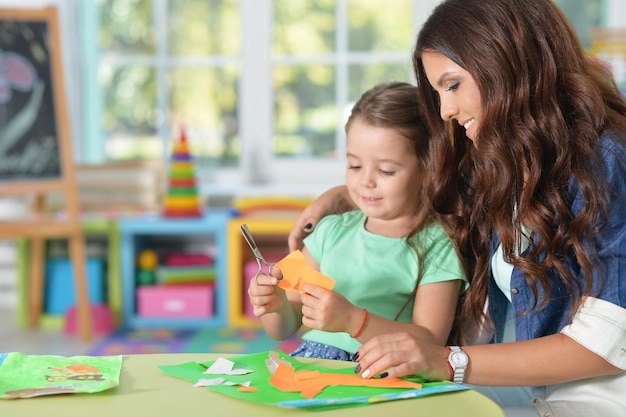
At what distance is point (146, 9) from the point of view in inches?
166

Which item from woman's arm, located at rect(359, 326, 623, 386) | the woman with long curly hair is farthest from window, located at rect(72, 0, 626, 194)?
woman's arm, located at rect(359, 326, 623, 386)

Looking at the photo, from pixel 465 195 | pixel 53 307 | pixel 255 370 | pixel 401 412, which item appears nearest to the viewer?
pixel 401 412

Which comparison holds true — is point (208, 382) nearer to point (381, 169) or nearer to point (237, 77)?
point (381, 169)

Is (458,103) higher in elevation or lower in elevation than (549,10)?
lower

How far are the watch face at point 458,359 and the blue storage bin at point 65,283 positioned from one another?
283 cm

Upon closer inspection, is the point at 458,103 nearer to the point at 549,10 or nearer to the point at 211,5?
the point at 549,10

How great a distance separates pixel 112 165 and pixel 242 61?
818mm

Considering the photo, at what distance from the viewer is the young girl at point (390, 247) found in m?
1.52

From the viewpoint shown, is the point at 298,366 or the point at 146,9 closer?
the point at 298,366

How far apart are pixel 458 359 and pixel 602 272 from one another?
0.26 m

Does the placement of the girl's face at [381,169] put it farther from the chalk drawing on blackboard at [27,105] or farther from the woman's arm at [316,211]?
the chalk drawing on blackboard at [27,105]

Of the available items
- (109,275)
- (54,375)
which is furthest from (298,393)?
(109,275)

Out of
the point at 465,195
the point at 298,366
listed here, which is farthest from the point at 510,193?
the point at 298,366

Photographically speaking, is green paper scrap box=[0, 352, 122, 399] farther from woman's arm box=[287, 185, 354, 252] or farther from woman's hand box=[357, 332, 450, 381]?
woman's arm box=[287, 185, 354, 252]
